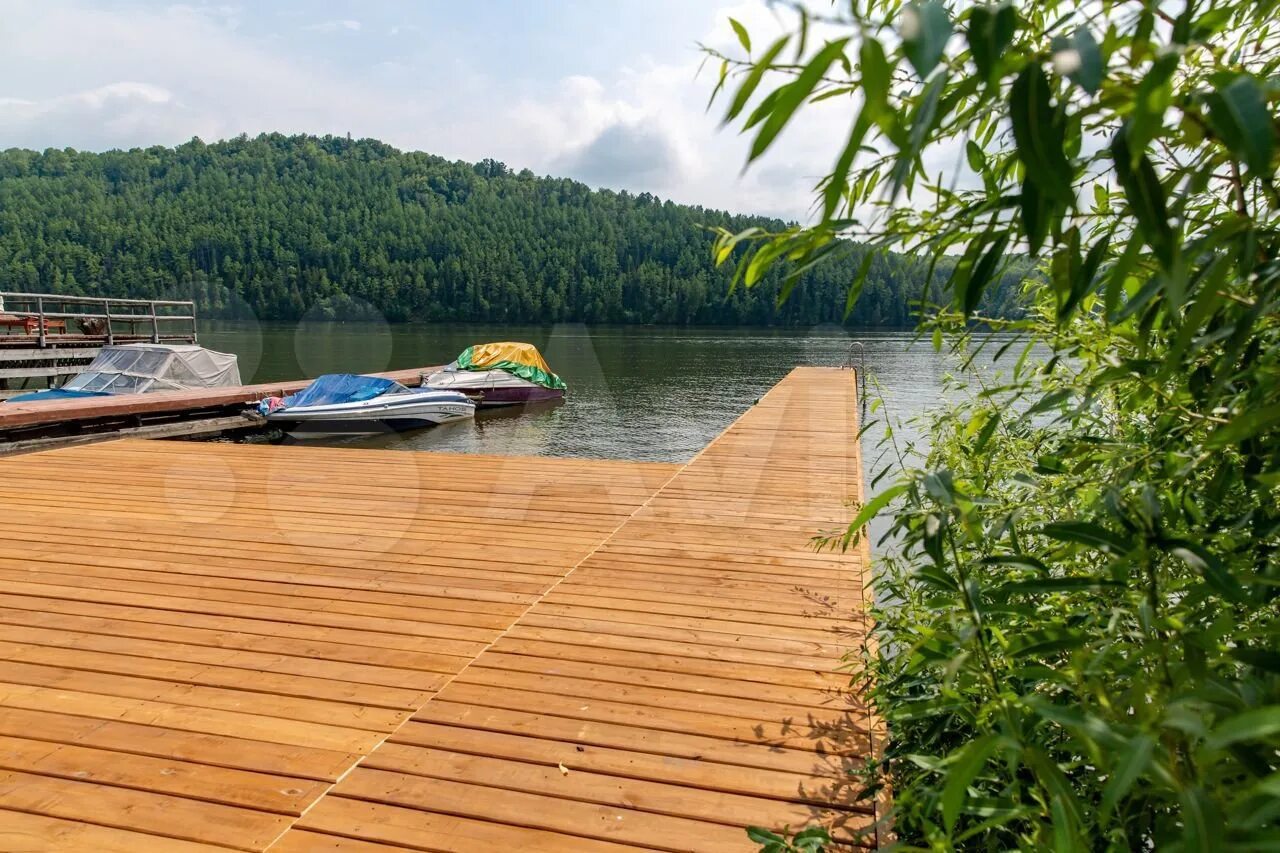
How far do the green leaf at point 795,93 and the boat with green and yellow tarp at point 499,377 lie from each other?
1994 centimetres

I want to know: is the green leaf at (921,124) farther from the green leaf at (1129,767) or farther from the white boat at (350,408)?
the white boat at (350,408)

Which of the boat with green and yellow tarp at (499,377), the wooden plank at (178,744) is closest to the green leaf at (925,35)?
the wooden plank at (178,744)

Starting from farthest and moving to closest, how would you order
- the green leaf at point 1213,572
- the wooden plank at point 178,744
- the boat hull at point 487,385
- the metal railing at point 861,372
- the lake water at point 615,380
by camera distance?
the boat hull at point 487,385
the lake water at point 615,380
the metal railing at point 861,372
the wooden plank at point 178,744
the green leaf at point 1213,572

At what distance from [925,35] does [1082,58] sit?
0.12 metres

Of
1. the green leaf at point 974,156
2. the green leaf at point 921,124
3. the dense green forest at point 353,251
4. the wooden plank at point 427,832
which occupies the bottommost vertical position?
the wooden plank at point 427,832

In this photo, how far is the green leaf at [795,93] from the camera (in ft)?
1.81

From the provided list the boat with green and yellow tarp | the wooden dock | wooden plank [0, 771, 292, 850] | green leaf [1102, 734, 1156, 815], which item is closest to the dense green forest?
the boat with green and yellow tarp

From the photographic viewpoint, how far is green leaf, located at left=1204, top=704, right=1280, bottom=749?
512 millimetres

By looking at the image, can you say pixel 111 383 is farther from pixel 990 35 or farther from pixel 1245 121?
pixel 1245 121

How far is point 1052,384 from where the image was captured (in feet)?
5.27

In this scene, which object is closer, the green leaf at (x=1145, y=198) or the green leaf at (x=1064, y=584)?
the green leaf at (x=1145, y=198)

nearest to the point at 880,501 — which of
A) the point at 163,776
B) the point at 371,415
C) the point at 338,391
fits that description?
the point at 163,776

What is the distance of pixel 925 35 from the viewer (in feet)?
1.59

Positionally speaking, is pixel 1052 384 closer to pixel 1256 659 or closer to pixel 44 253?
pixel 1256 659
